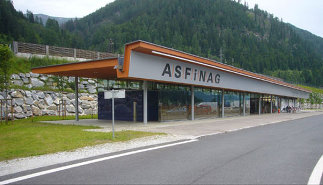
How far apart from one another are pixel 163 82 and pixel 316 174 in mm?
15524

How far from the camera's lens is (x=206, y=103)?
89.4 ft

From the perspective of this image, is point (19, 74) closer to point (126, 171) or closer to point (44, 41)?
point (126, 171)

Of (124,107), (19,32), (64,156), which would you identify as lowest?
(64,156)

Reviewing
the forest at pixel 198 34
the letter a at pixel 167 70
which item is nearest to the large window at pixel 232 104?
the letter a at pixel 167 70

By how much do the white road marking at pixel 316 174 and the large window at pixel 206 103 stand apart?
1808 cm

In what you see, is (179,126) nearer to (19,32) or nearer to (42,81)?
(42,81)

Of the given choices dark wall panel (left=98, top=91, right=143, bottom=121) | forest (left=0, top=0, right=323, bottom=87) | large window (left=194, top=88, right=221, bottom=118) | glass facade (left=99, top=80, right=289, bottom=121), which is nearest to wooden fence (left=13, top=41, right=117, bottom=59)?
dark wall panel (left=98, top=91, right=143, bottom=121)

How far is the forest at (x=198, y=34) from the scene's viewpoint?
103412mm

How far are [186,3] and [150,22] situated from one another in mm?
50528

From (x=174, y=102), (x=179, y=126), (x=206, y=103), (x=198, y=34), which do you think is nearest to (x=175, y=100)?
(x=174, y=102)

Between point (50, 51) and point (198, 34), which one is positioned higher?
point (198, 34)

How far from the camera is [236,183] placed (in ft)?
17.6

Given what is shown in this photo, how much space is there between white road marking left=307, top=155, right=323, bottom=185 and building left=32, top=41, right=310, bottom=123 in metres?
10.9

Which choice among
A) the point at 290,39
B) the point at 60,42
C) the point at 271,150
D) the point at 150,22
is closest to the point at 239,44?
the point at 150,22
